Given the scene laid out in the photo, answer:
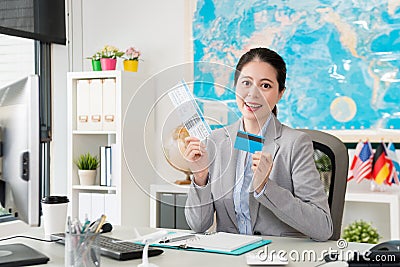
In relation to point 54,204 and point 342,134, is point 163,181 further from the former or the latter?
point 342,134

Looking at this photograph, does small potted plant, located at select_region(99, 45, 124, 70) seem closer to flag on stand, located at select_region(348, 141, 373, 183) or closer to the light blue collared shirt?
flag on stand, located at select_region(348, 141, 373, 183)

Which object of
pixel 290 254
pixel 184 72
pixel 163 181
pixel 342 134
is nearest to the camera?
pixel 290 254

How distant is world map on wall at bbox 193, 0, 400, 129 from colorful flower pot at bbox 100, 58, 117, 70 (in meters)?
0.68

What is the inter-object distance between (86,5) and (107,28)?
0.24 meters

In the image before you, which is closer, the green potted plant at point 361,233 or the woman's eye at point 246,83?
the woman's eye at point 246,83

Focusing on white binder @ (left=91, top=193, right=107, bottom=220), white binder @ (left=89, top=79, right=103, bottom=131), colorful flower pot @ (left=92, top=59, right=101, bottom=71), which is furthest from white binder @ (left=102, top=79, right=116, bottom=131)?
white binder @ (left=91, top=193, right=107, bottom=220)

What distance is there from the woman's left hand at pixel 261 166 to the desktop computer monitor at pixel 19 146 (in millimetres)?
639

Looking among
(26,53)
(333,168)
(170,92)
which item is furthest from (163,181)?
(26,53)

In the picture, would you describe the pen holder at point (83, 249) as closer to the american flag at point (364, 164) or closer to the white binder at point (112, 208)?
the american flag at point (364, 164)

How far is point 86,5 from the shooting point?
4387 mm

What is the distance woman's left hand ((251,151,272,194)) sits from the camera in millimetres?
1959

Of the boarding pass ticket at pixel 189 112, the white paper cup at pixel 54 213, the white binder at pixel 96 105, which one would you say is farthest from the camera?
the white binder at pixel 96 105

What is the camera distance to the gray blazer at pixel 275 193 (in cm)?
200

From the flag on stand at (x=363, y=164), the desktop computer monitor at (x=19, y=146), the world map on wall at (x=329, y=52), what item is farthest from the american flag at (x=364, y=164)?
the desktop computer monitor at (x=19, y=146)
